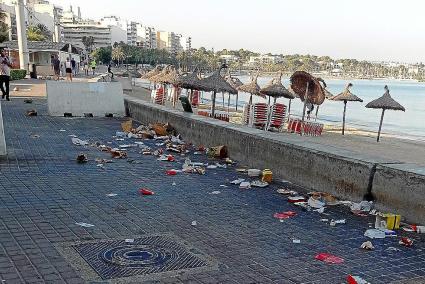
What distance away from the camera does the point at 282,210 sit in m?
5.77

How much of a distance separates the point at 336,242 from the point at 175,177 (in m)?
3.18

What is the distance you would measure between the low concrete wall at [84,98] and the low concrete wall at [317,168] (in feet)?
18.2

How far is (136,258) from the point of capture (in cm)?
407

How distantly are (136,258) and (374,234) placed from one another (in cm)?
250

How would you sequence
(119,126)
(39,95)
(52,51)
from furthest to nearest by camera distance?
(52,51), (39,95), (119,126)

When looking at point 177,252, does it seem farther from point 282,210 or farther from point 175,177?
point 175,177

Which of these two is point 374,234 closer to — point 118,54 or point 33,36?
point 33,36

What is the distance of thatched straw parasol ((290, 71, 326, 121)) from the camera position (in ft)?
75.0

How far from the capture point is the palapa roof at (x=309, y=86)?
2283 centimetres

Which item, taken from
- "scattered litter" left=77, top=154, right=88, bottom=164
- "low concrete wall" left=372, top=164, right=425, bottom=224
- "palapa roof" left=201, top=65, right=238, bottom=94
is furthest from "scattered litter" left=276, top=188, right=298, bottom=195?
"palapa roof" left=201, top=65, right=238, bottom=94

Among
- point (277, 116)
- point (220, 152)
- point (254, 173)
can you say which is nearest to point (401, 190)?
point (254, 173)

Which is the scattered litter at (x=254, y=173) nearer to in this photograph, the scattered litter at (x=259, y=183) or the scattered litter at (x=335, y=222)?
the scattered litter at (x=259, y=183)

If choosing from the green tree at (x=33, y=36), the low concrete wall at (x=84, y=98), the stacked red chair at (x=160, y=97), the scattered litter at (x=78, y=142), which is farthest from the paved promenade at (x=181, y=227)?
the green tree at (x=33, y=36)

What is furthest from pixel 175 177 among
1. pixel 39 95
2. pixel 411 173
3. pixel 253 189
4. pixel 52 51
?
pixel 52 51
